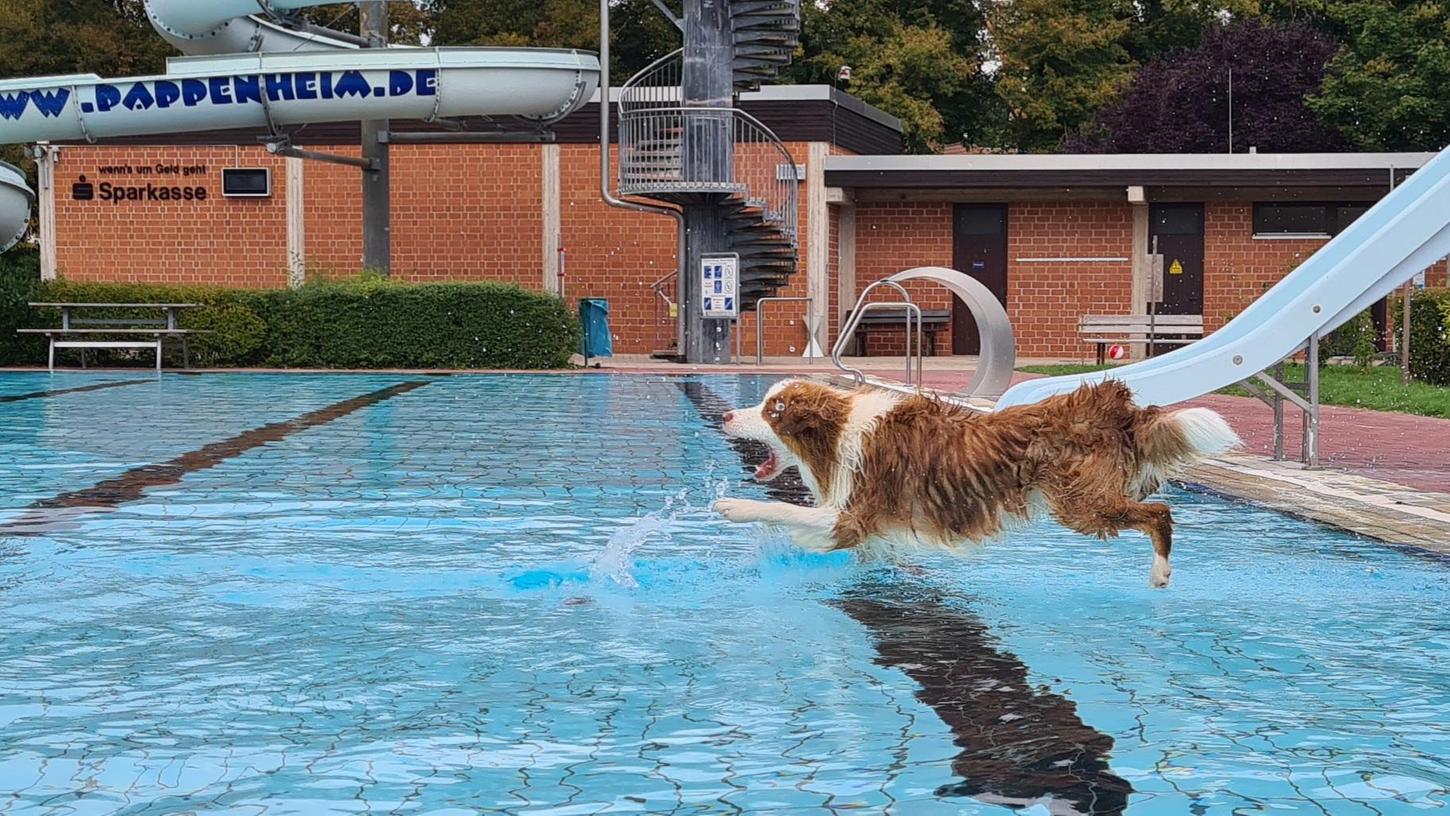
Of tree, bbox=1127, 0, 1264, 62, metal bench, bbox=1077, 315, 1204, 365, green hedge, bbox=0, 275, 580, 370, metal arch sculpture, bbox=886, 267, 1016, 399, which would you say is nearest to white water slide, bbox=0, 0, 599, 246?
green hedge, bbox=0, 275, 580, 370

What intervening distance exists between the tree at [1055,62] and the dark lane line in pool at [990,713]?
42.1 metres

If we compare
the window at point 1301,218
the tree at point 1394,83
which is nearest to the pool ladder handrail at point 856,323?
the window at point 1301,218

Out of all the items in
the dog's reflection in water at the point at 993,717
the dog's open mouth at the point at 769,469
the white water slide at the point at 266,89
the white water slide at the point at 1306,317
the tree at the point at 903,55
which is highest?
the tree at the point at 903,55

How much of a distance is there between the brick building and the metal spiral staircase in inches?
94.7

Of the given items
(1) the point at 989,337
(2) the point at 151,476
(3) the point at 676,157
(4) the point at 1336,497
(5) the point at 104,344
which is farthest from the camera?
(3) the point at 676,157

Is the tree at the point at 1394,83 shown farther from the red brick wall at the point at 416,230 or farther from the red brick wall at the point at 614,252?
the red brick wall at the point at 614,252

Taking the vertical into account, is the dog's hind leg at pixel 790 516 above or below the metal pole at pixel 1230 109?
below

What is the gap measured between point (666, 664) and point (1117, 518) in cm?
218

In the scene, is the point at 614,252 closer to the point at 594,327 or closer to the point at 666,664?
the point at 594,327

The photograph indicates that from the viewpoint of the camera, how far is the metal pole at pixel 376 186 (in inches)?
1146

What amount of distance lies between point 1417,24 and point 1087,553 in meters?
40.1

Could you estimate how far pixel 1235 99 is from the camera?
45594 mm

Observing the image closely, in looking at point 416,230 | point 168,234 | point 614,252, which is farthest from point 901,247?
point 168,234

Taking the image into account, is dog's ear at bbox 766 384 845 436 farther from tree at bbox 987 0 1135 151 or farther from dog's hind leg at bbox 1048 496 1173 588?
tree at bbox 987 0 1135 151
